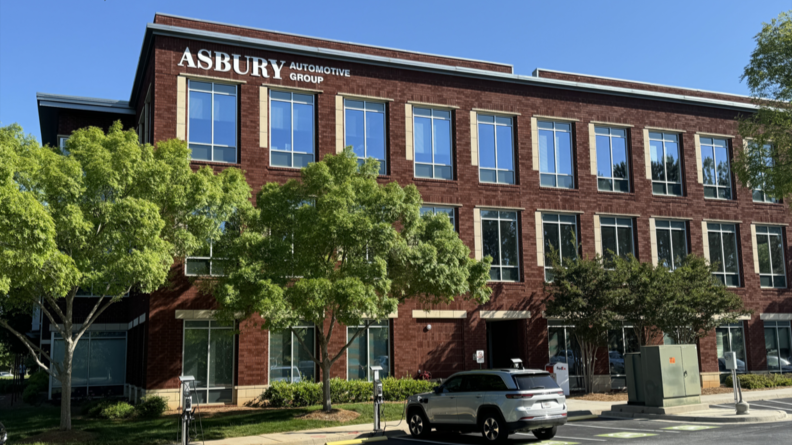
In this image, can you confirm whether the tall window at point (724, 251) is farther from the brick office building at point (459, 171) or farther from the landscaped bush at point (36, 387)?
the landscaped bush at point (36, 387)

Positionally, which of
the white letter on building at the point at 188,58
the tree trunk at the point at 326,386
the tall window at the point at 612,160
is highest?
the white letter on building at the point at 188,58

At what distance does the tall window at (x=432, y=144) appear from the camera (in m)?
29.4

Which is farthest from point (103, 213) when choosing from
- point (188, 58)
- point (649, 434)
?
point (649, 434)

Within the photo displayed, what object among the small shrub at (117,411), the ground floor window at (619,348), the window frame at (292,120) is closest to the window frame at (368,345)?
the window frame at (292,120)

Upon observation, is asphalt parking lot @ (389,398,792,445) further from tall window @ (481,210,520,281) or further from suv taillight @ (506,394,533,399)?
tall window @ (481,210,520,281)

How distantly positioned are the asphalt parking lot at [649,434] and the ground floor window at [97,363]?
17.7 m

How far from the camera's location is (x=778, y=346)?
114ft

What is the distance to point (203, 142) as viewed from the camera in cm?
2614

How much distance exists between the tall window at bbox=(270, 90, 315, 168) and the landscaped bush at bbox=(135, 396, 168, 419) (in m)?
9.47

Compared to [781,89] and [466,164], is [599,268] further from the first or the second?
[781,89]

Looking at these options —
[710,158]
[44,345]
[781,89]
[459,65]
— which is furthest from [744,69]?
[44,345]

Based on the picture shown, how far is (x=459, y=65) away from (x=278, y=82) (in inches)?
323

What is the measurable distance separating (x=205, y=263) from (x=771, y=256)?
27408mm

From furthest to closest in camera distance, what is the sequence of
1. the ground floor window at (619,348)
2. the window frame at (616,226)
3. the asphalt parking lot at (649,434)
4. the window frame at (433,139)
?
the window frame at (616,226)
the ground floor window at (619,348)
the window frame at (433,139)
the asphalt parking lot at (649,434)
